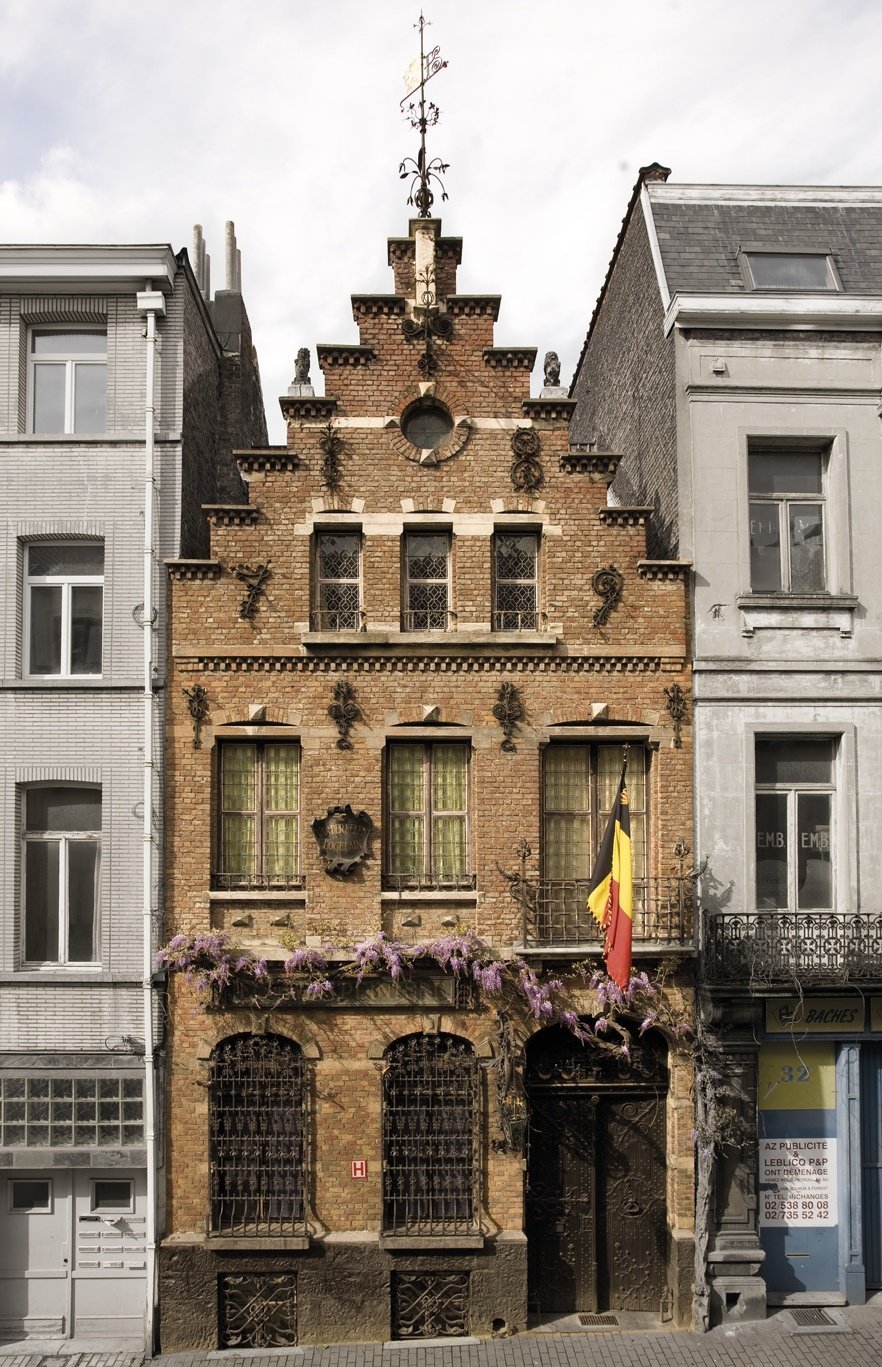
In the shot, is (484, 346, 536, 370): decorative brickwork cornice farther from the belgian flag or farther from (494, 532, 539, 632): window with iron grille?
the belgian flag

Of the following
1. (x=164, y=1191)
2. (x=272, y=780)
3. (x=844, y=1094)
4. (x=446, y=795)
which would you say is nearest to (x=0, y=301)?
(x=272, y=780)

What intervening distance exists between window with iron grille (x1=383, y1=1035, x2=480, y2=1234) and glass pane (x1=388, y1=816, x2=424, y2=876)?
2.22 metres

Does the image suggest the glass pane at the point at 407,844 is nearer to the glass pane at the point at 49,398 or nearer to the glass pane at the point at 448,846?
the glass pane at the point at 448,846

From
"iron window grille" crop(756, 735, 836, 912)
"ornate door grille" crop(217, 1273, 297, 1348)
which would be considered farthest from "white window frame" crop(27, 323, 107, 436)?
"ornate door grille" crop(217, 1273, 297, 1348)

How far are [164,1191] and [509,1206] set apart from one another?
4499 mm

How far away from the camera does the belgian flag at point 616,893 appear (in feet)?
39.5

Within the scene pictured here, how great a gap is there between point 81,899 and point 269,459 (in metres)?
6.51

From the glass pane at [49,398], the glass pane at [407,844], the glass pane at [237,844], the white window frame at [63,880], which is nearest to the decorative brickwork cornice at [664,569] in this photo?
the glass pane at [407,844]

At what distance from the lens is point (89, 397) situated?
14.3 m

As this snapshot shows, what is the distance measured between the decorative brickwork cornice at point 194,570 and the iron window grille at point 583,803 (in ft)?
16.9

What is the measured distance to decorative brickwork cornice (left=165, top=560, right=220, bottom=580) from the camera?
13656 millimetres

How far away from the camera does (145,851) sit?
13.3 meters

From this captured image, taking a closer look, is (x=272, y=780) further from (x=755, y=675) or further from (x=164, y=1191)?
(x=755, y=675)

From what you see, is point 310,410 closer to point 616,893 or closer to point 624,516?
point 624,516
